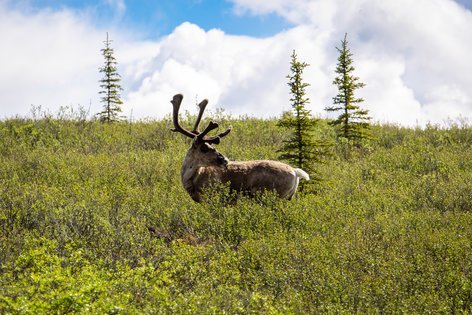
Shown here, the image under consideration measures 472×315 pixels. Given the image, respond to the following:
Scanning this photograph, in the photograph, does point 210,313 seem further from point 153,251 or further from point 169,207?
point 169,207

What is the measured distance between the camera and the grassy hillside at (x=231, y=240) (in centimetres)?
554

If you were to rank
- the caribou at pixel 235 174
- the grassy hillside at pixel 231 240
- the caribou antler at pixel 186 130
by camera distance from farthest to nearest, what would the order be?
1. the caribou antler at pixel 186 130
2. the caribou at pixel 235 174
3. the grassy hillside at pixel 231 240

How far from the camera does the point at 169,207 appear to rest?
10.1 meters

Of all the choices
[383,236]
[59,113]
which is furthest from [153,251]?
[59,113]

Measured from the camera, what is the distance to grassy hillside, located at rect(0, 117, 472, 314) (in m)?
5.54

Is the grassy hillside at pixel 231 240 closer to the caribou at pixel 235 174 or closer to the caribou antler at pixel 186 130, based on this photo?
the caribou at pixel 235 174

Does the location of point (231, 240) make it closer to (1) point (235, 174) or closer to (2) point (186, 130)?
(1) point (235, 174)

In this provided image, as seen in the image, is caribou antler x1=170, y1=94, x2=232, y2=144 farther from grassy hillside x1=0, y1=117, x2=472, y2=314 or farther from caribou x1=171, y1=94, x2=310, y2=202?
grassy hillside x1=0, y1=117, x2=472, y2=314

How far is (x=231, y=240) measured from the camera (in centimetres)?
835

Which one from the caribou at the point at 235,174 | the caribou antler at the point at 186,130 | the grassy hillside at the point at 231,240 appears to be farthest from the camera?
the caribou antler at the point at 186,130

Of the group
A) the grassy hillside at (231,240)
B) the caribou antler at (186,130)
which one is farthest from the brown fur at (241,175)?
the grassy hillside at (231,240)

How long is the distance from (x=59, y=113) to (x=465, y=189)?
14.7 m

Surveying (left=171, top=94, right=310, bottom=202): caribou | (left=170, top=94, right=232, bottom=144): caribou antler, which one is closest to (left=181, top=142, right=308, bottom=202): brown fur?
(left=171, top=94, right=310, bottom=202): caribou

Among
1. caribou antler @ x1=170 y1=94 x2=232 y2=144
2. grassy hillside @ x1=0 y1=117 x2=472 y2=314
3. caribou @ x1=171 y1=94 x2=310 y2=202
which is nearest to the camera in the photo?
grassy hillside @ x1=0 y1=117 x2=472 y2=314
